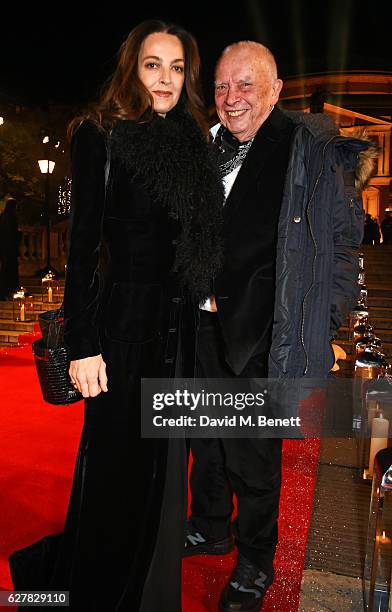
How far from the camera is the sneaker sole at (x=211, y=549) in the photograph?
276cm

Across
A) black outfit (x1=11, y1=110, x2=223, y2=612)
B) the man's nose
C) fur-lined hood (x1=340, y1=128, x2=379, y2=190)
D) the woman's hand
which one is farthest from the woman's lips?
the woman's hand

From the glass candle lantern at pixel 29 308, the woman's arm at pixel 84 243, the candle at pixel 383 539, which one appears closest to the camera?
the woman's arm at pixel 84 243

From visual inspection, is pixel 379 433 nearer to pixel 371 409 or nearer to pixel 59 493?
pixel 371 409

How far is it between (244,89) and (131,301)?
1166 mm

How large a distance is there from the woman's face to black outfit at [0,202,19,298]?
10748mm

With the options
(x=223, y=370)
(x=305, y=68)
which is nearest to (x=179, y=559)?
(x=223, y=370)

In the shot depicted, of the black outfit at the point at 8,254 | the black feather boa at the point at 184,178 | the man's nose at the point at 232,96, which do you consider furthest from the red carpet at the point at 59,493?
the black outfit at the point at 8,254

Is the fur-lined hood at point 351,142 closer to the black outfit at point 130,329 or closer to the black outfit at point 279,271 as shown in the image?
the black outfit at point 279,271

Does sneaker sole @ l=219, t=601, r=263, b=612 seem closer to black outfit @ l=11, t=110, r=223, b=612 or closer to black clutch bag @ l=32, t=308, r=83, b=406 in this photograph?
black outfit @ l=11, t=110, r=223, b=612

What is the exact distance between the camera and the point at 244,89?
2.53 metres

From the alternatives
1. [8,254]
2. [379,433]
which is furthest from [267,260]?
[8,254]

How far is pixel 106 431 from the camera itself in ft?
6.81

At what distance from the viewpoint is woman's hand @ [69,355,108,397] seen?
198 cm

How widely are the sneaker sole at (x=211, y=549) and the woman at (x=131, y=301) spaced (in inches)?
23.1
